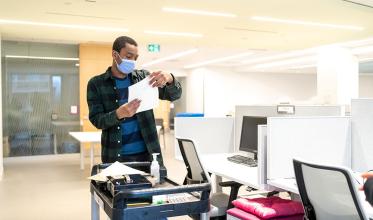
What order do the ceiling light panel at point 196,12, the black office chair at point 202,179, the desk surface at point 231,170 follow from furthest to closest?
the ceiling light panel at point 196,12, the black office chair at point 202,179, the desk surface at point 231,170

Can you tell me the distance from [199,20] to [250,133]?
3.56 metres

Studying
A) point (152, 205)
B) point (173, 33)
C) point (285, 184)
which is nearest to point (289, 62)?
point (173, 33)

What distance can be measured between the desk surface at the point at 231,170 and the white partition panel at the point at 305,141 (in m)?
0.18

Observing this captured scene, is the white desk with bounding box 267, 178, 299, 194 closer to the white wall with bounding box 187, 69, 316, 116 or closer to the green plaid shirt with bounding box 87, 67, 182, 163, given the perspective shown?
the green plaid shirt with bounding box 87, 67, 182, 163

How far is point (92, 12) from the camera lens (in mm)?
5734

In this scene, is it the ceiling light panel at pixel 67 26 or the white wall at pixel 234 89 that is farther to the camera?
the white wall at pixel 234 89

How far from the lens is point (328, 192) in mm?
1738

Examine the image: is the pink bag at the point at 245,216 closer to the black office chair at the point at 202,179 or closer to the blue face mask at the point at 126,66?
the black office chair at the point at 202,179

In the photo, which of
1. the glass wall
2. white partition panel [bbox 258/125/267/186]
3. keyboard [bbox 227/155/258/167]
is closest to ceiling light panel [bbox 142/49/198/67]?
the glass wall

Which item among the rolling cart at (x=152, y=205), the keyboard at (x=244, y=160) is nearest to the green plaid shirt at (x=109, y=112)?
the rolling cart at (x=152, y=205)

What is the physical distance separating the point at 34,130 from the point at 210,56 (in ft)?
20.2

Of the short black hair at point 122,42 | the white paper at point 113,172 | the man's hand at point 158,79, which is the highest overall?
the short black hair at point 122,42

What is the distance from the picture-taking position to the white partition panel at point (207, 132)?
3.54 metres

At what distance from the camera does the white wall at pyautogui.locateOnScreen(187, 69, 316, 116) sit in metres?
15.0
